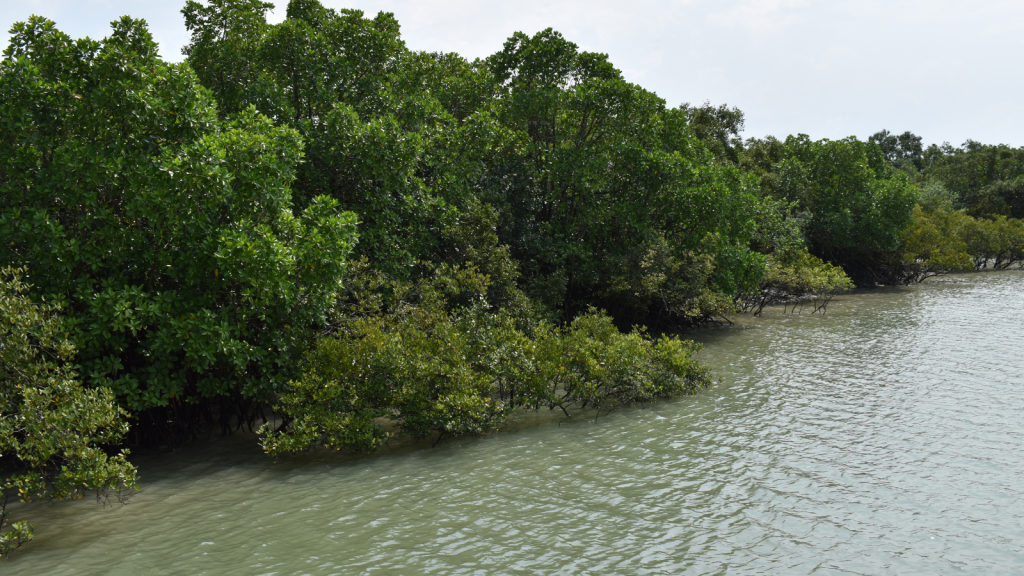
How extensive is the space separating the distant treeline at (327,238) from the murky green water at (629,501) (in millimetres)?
868

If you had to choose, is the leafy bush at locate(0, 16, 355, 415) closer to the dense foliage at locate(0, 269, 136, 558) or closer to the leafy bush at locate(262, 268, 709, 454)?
the dense foliage at locate(0, 269, 136, 558)

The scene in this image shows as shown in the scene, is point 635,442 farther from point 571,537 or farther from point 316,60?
point 316,60

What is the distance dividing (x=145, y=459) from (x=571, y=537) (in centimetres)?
903

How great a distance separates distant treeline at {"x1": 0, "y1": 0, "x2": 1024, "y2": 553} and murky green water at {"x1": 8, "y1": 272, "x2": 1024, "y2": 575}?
0.87 meters

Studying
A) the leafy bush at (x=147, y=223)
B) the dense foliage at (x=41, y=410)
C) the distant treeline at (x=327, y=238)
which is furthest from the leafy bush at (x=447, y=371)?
the dense foliage at (x=41, y=410)

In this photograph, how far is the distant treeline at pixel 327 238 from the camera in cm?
1163

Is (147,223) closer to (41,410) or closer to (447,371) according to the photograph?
(41,410)

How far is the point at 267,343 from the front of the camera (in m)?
13.3

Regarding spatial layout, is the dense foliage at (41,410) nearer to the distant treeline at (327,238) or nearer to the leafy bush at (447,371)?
the distant treeline at (327,238)

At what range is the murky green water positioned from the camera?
9102mm

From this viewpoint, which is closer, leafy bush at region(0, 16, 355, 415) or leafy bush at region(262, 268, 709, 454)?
leafy bush at region(0, 16, 355, 415)

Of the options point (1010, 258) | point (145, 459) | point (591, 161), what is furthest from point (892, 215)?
point (145, 459)

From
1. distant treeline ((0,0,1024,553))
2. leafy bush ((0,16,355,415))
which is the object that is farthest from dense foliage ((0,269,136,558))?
leafy bush ((0,16,355,415))

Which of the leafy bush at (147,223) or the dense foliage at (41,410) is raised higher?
the leafy bush at (147,223)
